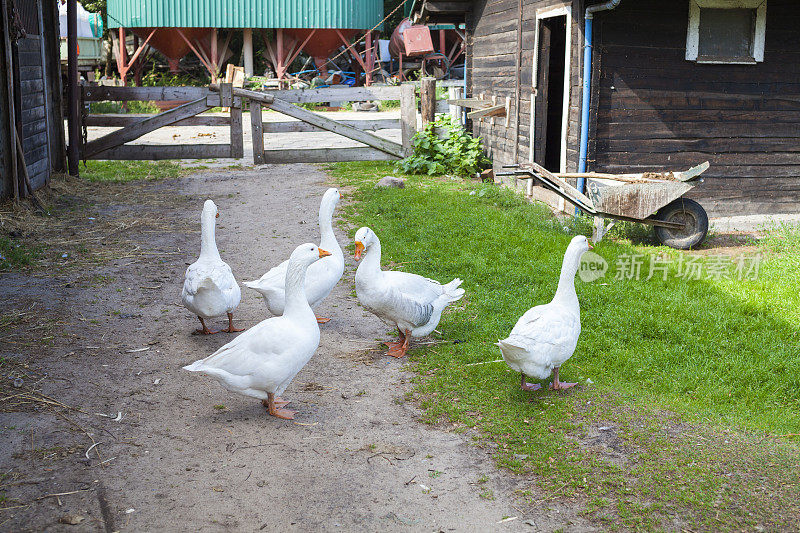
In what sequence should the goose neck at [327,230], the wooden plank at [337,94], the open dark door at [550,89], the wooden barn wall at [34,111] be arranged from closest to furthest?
the goose neck at [327,230]
the open dark door at [550,89]
the wooden barn wall at [34,111]
the wooden plank at [337,94]

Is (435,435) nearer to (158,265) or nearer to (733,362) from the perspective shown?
(733,362)

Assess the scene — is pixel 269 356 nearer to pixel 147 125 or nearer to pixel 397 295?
pixel 397 295

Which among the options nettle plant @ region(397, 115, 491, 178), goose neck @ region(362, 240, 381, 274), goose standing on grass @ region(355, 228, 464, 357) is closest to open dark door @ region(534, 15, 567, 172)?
nettle plant @ region(397, 115, 491, 178)

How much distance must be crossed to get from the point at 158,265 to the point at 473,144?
25.2 feet

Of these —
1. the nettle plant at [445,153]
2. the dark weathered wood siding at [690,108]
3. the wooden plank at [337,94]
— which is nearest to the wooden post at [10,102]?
the wooden plank at [337,94]

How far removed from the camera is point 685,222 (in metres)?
8.52

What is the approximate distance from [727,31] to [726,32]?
0.02m

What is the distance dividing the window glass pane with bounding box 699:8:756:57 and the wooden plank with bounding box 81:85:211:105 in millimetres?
8952

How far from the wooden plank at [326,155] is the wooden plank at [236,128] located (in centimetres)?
56

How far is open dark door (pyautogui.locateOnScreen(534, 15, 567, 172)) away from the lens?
1113 cm

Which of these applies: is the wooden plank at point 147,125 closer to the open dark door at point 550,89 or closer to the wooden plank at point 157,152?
the wooden plank at point 157,152

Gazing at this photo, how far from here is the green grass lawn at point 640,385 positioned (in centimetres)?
373

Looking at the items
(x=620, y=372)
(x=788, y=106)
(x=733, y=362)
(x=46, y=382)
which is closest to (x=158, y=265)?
(x=46, y=382)

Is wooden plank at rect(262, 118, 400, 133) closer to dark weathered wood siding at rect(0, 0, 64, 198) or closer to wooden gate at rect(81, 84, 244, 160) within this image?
wooden gate at rect(81, 84, 244, 160)
